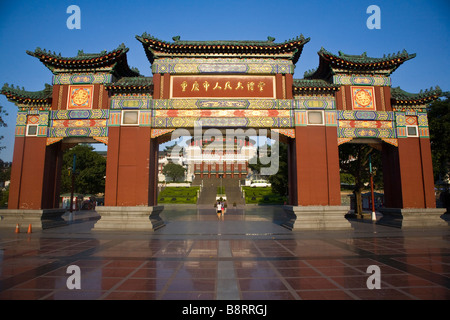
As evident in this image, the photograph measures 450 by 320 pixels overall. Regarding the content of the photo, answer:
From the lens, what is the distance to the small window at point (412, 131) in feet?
45.8

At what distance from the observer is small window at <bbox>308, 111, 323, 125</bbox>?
44.8 feet

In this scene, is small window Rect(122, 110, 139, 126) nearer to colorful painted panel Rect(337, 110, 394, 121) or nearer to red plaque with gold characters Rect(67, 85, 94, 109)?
red plaque with gold characters Rect(67, 85, 94, 109)

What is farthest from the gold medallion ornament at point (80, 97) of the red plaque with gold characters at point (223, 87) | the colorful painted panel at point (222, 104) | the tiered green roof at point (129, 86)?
the red plaque with gold characters at point (223, 87)

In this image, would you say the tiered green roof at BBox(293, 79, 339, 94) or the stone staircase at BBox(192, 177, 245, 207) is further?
the stone staircase at BBox(192, 177, 245, 207)

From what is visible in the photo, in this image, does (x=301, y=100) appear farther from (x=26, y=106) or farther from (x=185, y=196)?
(x=185, y=196)

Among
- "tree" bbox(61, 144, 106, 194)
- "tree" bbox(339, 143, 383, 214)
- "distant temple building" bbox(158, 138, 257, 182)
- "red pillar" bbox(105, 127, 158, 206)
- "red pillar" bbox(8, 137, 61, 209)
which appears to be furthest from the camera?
"distant temple building" bbox(158, 138, 257, 182)

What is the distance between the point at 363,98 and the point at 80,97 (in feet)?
47.5

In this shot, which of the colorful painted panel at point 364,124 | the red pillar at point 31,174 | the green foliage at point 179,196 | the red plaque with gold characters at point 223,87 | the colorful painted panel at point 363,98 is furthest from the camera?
the green foliage at point 179,196

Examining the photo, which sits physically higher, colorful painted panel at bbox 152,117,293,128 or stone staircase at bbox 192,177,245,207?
colorful painted panel at bbox 152,117,293,128

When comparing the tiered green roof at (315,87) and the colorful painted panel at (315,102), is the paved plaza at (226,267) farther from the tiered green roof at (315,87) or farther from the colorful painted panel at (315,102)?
the tiered green roof at (315,87)

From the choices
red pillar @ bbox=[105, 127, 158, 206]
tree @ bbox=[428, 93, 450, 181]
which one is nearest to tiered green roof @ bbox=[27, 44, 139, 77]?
red pillar @ bbox=[105, 127, 158, 206]

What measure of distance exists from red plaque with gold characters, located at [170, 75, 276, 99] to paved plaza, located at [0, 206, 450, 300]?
7.20m

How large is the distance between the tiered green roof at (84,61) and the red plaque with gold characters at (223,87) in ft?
9.41

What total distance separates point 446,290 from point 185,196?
38.7 metres
